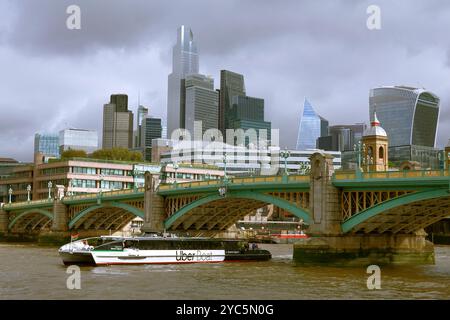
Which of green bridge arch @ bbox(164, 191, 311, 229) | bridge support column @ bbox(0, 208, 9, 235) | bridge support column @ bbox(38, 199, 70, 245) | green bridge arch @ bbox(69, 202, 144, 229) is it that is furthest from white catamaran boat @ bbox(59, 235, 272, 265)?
bridge support column @ bbox(0, 208, 9, 235)

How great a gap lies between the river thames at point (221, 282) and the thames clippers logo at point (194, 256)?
7.69 ft

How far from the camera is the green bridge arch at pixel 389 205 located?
5662 centimetres

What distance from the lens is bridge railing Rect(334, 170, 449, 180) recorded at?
56.5m

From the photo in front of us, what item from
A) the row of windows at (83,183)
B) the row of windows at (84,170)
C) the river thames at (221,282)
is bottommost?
the river thames at (221,282)

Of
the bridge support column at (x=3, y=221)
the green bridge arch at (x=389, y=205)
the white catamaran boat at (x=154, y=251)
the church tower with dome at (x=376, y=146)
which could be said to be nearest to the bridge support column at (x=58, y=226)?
the bridge support column at (x=3, y=221)

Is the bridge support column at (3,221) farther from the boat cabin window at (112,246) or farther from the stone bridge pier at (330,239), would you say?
the stone bridge pier at (330,239)

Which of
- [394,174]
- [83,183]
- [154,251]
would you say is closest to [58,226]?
[83,183]

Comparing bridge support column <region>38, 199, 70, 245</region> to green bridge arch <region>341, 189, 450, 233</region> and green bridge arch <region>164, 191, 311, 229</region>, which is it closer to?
green bridge arch <region>164, 191, 311, 229</region>

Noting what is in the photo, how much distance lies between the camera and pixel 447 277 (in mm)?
55094

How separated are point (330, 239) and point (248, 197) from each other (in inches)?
554

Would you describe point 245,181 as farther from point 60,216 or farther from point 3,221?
point 3,221

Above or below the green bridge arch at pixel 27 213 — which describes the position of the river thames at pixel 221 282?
below
